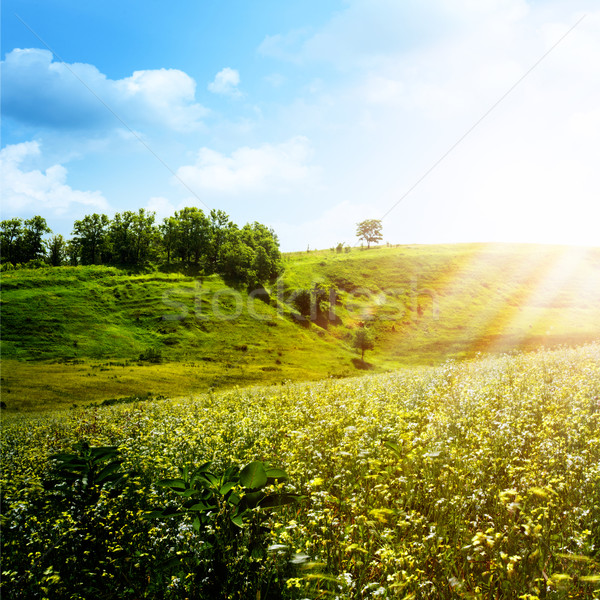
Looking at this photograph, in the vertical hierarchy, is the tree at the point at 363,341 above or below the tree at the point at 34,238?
below

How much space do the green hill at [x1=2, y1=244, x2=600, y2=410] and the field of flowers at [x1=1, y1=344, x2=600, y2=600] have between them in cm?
3798

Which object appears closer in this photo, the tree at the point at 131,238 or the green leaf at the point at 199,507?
the green leaf at the point at 199,507

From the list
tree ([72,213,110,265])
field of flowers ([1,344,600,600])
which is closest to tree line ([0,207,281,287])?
tree ([72,213,110,265])

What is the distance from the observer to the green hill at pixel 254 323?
172 ft

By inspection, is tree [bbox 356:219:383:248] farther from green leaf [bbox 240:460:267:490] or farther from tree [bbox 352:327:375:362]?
green leaf [bbox 240:460:267:490]

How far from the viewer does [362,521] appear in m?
4.01

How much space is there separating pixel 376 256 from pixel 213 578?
127415mm

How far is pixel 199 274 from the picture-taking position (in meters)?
94.6

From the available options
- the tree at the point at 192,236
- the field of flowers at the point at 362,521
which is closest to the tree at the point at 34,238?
the tree at the point at 192,236

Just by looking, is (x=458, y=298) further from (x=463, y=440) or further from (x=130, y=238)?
(x=463, y=440)

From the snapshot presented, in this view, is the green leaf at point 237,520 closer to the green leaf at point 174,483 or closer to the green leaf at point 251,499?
the green leaf at point 251,499

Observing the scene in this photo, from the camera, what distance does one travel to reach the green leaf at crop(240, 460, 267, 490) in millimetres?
3490

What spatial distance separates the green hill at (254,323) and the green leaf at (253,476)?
132 feet

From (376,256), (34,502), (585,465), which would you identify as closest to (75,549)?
(34,502)
